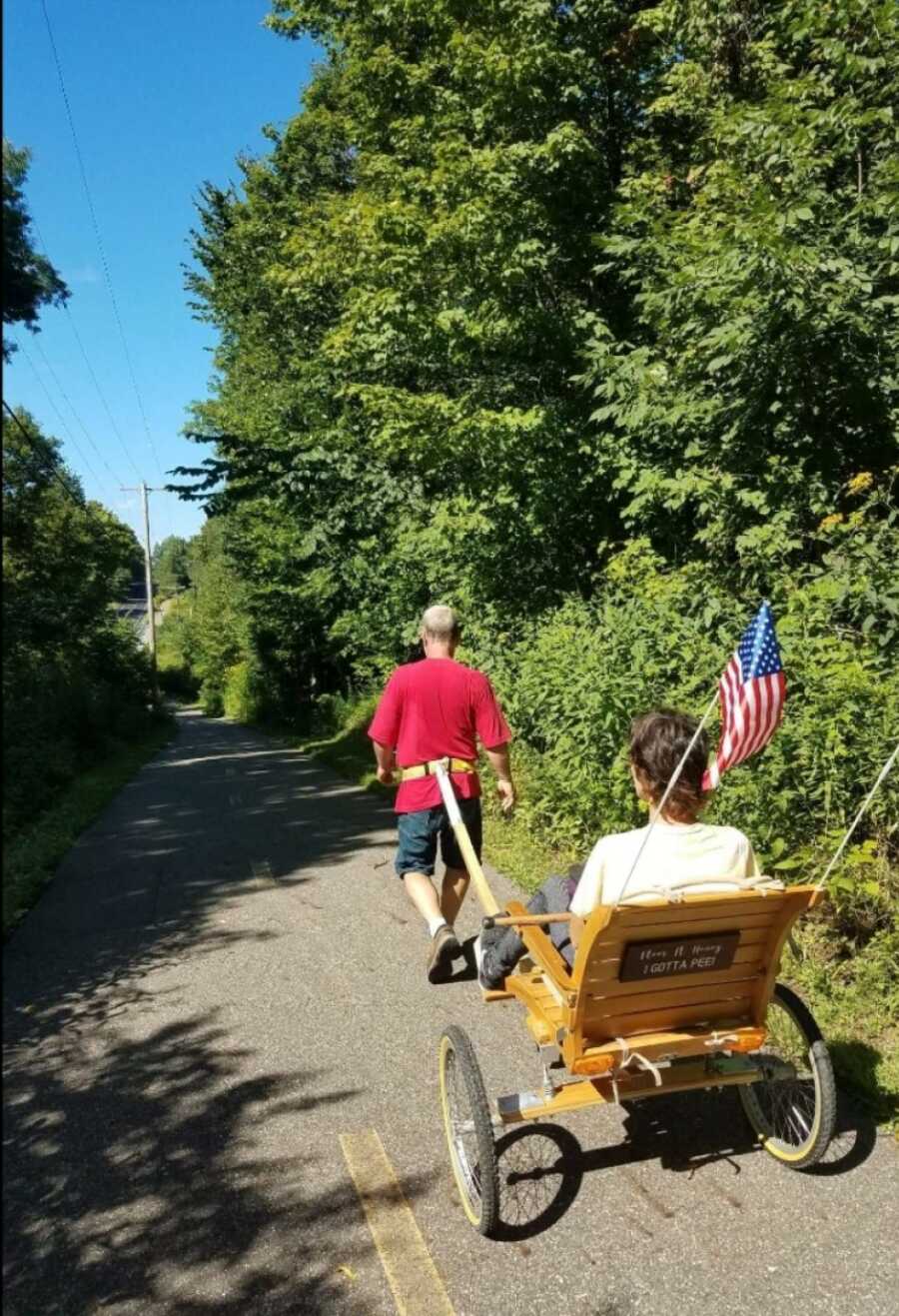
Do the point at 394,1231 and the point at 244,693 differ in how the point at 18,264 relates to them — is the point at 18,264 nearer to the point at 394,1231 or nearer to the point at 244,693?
the point at 394,1231

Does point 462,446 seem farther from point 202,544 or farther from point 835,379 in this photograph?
point 202,544

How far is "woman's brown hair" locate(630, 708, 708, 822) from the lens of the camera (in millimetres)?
3043

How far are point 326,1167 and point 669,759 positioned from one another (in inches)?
77.2

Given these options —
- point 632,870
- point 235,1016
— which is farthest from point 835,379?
point 235,1016

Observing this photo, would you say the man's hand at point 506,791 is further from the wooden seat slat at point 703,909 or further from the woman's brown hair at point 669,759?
the wooden seat slat at point 703,909

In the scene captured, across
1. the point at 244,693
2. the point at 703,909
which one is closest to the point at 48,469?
the point at 703,909

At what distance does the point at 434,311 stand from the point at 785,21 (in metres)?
4.25

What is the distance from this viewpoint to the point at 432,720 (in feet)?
15.0

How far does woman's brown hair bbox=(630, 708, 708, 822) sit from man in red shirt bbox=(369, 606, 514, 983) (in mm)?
1499

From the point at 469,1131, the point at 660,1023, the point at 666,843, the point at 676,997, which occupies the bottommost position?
the point at 469,1131

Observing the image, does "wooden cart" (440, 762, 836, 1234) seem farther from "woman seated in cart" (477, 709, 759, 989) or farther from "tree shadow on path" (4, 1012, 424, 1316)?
"tree shadow on path" (4, 1012, 424, 1316)

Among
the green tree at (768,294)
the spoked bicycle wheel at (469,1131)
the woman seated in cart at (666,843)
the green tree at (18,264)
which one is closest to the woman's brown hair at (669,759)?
the woman seated in cart at (666,843)

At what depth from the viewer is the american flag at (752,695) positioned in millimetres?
3096

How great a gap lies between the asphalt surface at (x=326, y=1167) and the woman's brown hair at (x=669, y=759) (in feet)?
4.39
